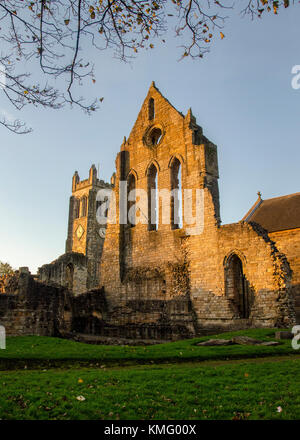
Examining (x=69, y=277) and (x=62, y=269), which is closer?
(x=62, y=269)

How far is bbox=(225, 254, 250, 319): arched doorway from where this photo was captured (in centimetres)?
1568

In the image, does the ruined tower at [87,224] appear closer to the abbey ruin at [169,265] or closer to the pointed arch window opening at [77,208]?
the pointed arch window opening at [77,208]

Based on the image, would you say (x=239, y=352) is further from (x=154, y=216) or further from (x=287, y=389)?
(x=154, y=216)

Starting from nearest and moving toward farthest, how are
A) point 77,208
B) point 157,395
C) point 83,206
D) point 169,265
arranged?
point 157,395 → point 169,265 → point 83,206 → point 77,208

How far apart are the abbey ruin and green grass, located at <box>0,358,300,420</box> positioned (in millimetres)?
7589

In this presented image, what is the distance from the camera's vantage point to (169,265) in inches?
706

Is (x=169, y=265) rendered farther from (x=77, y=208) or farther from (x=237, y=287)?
(x=77, y=208)

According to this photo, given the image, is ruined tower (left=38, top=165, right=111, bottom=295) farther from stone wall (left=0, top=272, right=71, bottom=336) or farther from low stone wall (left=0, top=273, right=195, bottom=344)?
stone wall (left=0, top=272, right=71, bottom=336)

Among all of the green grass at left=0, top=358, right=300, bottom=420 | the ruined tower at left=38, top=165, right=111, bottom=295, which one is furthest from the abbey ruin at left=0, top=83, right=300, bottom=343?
the ruined tower at left=38, top=165, right=111, bottom=295

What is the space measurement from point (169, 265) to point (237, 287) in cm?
346

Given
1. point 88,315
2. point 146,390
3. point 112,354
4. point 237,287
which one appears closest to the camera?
point 146,390

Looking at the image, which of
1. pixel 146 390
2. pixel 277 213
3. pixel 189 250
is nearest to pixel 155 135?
pixel 189 250
